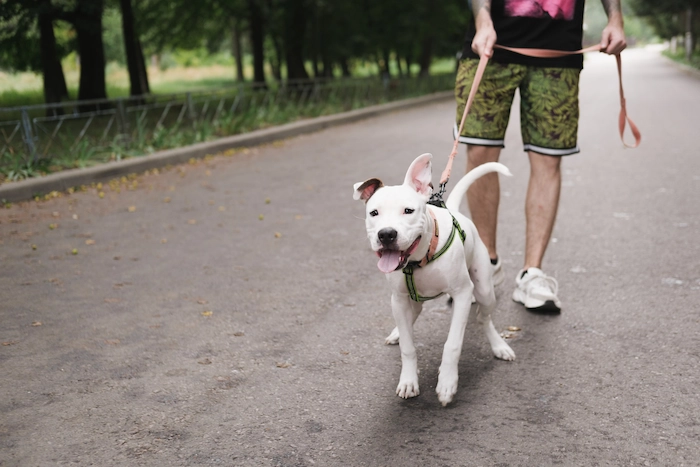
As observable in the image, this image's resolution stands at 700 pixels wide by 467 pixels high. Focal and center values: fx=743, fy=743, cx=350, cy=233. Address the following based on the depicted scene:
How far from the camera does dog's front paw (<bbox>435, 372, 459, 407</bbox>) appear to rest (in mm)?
2916

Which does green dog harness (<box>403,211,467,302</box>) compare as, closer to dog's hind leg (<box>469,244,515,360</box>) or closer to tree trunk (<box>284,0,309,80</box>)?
dog's hind leg (<box>469,244,515,360</box>)

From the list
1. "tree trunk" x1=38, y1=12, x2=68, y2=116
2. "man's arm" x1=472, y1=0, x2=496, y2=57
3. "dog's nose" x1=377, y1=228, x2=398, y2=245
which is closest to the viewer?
"dog's nose" x1=377, y1=228, x2=398, y2=245

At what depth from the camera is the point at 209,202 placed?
7.55 meters

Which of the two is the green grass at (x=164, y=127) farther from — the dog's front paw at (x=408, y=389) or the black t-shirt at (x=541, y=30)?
the dog's front paw at (x=408, y=389)

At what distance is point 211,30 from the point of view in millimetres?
30984

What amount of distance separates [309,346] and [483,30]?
1.81 meters

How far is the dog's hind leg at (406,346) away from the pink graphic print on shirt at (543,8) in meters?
1.88

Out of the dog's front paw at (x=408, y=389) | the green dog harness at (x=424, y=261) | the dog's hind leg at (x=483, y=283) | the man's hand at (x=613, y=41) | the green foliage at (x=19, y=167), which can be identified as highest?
the man's hand at (x=613, y=41)

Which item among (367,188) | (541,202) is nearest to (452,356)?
(367,188)

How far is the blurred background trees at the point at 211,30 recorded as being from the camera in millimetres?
15336

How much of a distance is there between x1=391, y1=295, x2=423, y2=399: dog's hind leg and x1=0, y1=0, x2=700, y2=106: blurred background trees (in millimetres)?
12005

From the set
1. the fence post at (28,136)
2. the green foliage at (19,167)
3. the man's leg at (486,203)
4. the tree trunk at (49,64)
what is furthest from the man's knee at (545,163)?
the tree trunk at (49,64)

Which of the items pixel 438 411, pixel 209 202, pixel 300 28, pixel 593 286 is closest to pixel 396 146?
pixel 209 202

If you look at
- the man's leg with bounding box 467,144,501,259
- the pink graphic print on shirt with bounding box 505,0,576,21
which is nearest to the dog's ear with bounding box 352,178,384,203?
the man's leg with bounding box 467,144,501,259
